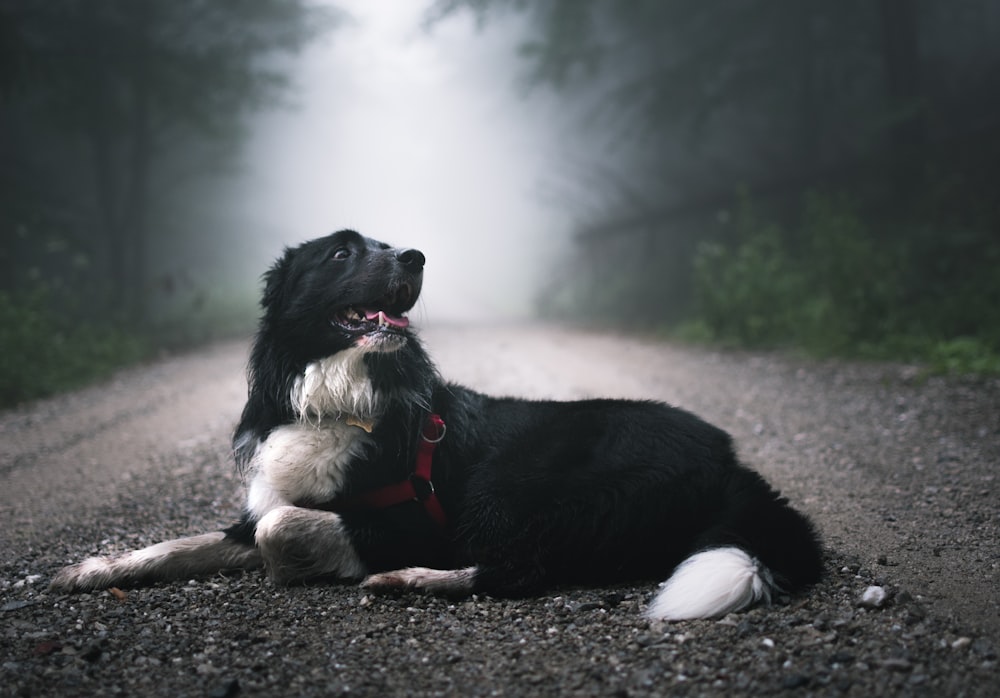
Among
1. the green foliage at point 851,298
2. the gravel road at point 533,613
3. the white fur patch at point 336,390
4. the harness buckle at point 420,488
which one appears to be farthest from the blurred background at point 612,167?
the gravel road at point 533,613

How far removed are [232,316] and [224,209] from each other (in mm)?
11324

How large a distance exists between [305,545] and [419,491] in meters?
0.49

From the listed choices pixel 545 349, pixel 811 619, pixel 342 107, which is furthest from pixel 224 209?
pixel 811 619

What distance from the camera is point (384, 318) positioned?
2877mm

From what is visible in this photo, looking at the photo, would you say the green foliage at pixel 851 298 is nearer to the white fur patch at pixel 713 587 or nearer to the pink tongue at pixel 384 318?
the white fur patch at pixel 713 587

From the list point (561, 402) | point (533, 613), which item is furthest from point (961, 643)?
point (561, 402)

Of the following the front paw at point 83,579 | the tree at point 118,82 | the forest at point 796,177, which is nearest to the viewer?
the front paw at point 83,579

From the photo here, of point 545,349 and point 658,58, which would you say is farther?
point 658,58

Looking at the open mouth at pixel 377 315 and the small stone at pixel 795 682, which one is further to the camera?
the open mouth at pixel 377 315

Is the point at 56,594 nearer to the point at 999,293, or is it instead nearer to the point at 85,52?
the point at 999,293

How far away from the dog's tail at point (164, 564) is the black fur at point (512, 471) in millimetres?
87

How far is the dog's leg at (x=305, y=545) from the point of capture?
260cm

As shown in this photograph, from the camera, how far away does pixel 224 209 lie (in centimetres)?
2519

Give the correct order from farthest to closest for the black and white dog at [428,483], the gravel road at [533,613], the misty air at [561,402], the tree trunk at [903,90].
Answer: the tree trunk at [903,90] → the black and white dog at [428,483] → the misty air at [561,402] → the gravel road at [533,613]
